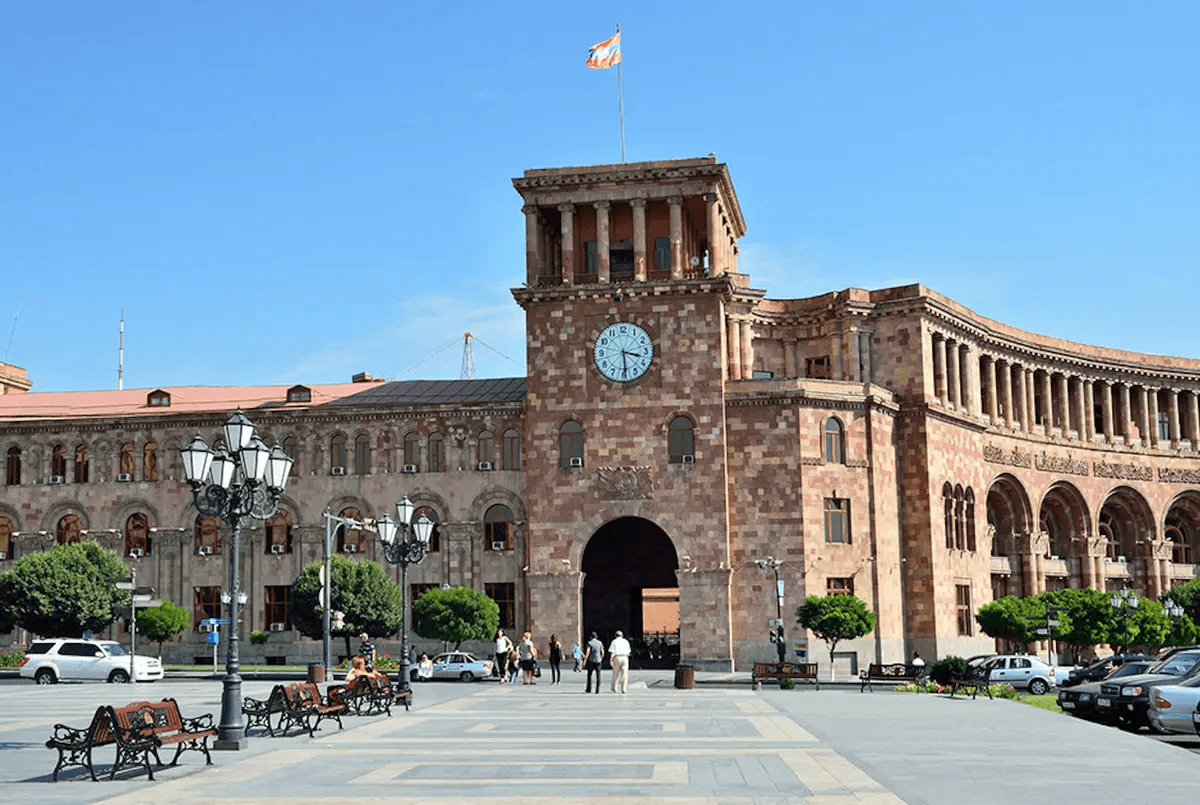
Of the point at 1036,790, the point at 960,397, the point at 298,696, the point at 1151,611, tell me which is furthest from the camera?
the point at 960,397

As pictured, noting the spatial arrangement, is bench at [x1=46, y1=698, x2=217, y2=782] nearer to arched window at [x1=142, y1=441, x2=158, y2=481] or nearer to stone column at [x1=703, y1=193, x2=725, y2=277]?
stone column at [x1=703, y1=193, x2=725, y2=277]

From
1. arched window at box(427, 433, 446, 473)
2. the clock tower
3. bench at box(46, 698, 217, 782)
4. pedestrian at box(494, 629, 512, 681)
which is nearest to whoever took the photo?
bench at box(46, 698, 217, 782)

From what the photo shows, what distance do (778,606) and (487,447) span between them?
15122mm

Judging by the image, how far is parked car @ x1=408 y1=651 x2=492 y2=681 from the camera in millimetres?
48406

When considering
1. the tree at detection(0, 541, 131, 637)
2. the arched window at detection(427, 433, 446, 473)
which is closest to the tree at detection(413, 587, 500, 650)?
the arched window at detection(427, 433, 446, 473)

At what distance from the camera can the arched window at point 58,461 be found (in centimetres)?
6100

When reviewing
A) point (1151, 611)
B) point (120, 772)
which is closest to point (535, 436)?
point (1151, 611)

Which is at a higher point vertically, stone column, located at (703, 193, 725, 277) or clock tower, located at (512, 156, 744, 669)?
stone column, located at (703, 193, 725, 277)

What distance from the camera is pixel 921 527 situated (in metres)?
57.7

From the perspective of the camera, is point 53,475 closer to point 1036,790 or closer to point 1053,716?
point 1053,716

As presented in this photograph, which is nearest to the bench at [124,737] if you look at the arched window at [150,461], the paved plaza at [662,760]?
the paved plaza at [662,760]

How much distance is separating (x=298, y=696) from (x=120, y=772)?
518 centimetres

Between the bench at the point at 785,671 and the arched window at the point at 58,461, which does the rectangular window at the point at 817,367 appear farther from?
the arched window at the point at 58,461

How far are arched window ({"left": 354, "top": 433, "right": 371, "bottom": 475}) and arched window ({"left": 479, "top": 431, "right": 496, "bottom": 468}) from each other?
512 centimetres
